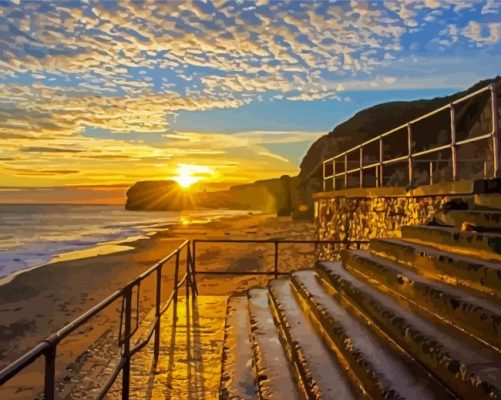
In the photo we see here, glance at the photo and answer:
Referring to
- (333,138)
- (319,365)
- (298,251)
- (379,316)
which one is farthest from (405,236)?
(333,138)

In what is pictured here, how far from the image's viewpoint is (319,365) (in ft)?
12.0

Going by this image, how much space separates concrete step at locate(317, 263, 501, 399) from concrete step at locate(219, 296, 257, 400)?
119 centimetres

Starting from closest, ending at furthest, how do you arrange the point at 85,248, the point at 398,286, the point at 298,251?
the point at 398,286, the point at 298,251, the point at 85,248

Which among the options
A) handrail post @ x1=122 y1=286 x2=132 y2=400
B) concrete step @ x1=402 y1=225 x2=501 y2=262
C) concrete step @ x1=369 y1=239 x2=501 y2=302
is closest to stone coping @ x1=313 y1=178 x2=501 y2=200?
concrete step @ x1=402 y1=225 x2=501 y2=262

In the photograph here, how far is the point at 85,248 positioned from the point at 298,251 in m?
16.1

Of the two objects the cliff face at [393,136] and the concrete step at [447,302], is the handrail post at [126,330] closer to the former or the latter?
the concrete step at [447,302]

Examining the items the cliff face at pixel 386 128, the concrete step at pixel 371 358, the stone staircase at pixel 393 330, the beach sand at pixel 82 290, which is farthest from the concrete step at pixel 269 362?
the cliff face at pixel 386 128

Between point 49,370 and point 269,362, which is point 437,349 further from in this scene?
point 49,370

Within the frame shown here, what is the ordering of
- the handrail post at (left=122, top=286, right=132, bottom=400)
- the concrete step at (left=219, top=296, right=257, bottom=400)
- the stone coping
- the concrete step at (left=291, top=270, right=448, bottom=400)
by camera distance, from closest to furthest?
the concrete step at (left=291, top=270, right=448, bottom=400) → the handrail post at (left=122, top=286, right=132, bottom=400) → the concrete step at (left=219, top=296, right=257, bottom=400) → the stone coping

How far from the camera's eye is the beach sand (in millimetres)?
9180

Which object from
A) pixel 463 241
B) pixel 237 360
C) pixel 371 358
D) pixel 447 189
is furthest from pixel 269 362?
pixel 447 189

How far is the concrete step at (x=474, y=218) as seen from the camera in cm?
429

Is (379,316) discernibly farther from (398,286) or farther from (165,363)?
(165,363)

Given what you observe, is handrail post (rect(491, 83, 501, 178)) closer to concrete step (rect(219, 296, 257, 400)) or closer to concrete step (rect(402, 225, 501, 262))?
concrete step (rect(402, 225, 501, 262))
